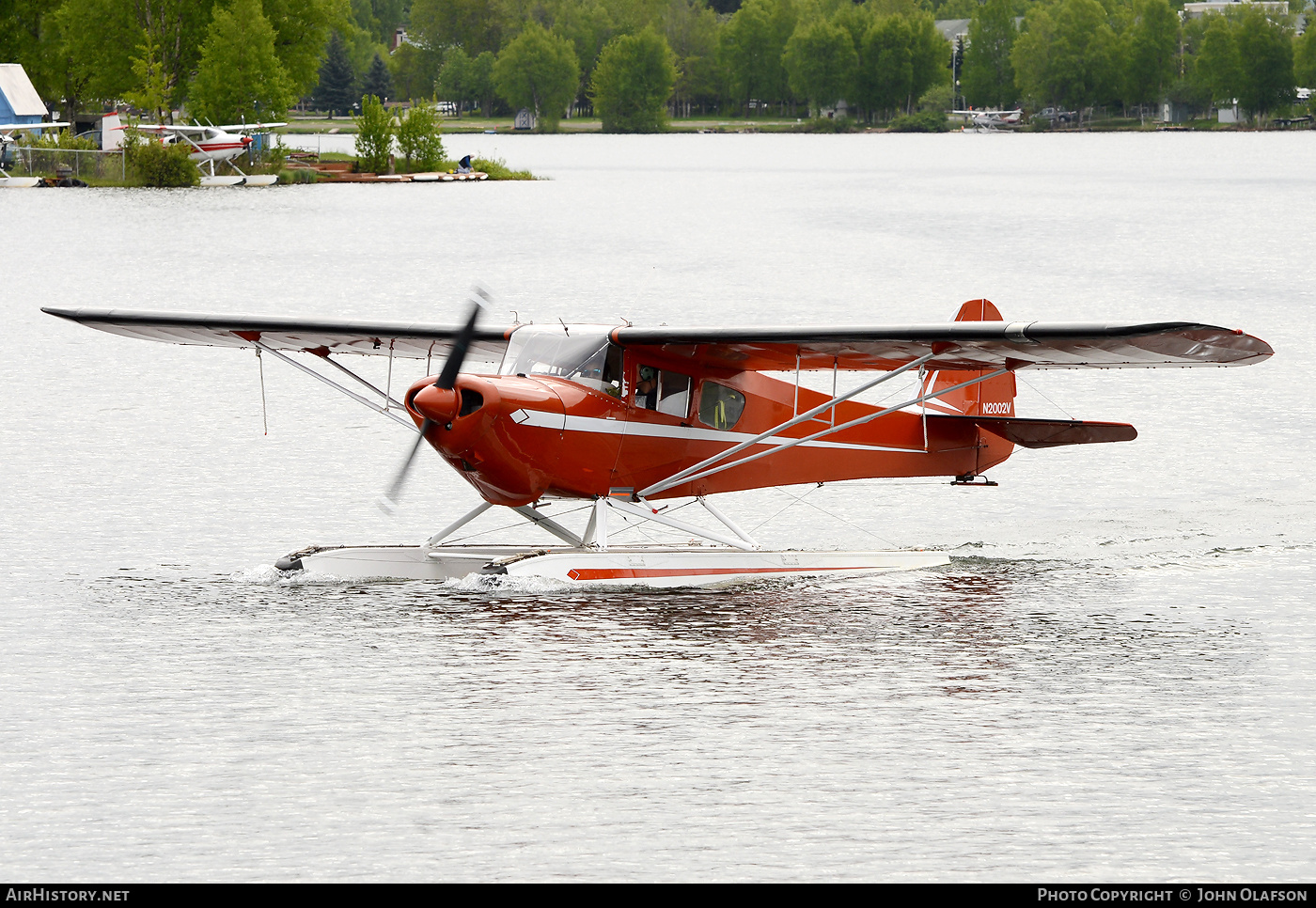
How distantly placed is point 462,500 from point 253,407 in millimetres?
7582

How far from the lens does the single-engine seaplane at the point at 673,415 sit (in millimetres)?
10930

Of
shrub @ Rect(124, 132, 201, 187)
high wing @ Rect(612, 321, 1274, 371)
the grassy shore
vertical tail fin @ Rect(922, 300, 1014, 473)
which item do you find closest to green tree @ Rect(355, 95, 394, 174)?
shrub @ Rect(124, 132, 201, 187)

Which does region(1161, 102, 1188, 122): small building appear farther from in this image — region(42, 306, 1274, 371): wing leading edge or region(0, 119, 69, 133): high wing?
region(42, 306, 1274, 371): wing leading edge

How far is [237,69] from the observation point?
273ft

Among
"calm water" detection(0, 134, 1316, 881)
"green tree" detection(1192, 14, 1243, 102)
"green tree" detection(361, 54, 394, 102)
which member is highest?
"green tree" detection(1192, 14, 1243, 102)

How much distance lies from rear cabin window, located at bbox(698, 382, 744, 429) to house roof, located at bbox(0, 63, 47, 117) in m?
78.5

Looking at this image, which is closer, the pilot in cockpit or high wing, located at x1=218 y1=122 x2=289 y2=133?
the pilot in cockpit

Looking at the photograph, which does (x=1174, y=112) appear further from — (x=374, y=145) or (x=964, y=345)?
(x=964, y=345)

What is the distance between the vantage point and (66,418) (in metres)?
21.2

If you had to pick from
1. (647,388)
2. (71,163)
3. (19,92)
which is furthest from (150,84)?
(647,388)

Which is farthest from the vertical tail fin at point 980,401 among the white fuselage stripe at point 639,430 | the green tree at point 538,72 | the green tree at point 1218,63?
the green tree at point 538,72

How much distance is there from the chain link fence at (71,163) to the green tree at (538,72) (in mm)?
102320

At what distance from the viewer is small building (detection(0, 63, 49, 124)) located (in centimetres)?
8194

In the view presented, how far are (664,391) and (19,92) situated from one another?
80109 mm
